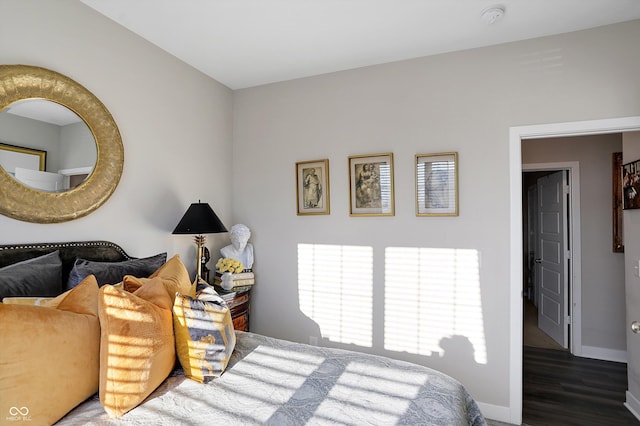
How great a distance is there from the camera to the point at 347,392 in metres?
1.43

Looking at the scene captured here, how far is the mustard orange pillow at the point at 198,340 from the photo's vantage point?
1514mm

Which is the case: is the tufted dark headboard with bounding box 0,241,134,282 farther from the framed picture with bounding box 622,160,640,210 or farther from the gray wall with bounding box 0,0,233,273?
the framed picture with bounding box 622,160,640,210

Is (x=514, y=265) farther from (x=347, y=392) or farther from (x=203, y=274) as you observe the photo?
(x=203, y=274)

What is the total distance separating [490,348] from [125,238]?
2.75m

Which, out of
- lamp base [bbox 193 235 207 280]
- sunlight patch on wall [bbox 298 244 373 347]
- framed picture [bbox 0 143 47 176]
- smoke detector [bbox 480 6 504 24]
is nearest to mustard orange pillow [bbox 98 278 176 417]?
framed picture [bbox 0 143 47 176]

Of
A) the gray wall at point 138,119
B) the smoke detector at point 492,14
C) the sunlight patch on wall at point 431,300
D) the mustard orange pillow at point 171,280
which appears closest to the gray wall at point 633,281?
the sunlight patch on wall at point 431,300

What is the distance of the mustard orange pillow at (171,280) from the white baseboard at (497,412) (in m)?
2.25

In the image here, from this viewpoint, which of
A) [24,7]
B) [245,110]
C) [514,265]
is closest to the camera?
[24,7]

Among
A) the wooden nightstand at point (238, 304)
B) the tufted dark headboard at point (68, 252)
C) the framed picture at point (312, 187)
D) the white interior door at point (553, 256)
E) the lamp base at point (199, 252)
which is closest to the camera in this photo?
the tufted dark headboard at point (68, 252)

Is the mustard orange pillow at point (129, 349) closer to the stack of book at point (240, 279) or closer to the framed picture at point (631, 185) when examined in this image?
the stack of book at point (240, 279)

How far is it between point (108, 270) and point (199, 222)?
2.35 feet

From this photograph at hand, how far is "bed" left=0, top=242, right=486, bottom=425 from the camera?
4.06 ft

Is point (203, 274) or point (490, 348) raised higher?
point (203, 274)

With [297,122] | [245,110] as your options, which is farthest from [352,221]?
[245,110]
